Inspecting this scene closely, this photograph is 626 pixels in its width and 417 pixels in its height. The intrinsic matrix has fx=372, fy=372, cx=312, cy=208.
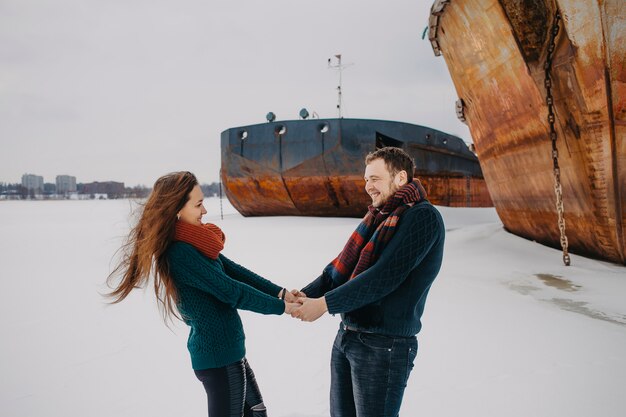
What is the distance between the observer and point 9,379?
279cm

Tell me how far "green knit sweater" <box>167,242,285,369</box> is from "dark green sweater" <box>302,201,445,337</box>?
417 millimetres

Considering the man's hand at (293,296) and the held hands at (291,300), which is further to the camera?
the man's hand at (293,296)

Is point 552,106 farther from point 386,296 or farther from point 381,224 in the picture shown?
point 386,296

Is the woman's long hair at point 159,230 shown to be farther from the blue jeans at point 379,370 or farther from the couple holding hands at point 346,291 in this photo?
the blue jeans at point 379,370

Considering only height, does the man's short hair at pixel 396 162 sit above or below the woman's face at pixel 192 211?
above

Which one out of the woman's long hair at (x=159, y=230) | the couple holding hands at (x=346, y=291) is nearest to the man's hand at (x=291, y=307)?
the couple holding hands at (x=346, y=291)

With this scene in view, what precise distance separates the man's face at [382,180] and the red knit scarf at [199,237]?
728 mm

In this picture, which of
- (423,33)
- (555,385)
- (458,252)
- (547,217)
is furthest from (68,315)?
(423,33)

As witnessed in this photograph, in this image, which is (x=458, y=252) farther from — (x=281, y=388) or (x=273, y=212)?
(x=273, y=212)

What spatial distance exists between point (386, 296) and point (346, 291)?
0.17m

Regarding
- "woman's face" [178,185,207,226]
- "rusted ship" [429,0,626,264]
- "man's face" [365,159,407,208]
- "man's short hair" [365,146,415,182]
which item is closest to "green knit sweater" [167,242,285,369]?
"woman's face" [178,185,207,226]

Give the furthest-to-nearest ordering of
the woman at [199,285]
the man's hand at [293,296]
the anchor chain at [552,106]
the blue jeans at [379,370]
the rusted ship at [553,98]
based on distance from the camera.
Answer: the anchor chain at [552,106] < the rusted ship at [553,98] < the man's hand at [293,296] < the woman at [199,285] < the blue jeans at [379,370]

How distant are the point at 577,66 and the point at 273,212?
11121mm

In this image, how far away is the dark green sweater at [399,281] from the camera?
1456 millimetres
